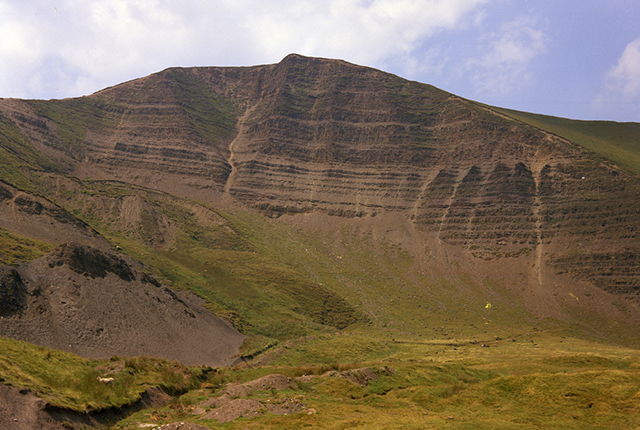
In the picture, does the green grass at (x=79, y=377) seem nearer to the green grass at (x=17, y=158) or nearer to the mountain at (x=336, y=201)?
the mountain at (x=336, y=201)

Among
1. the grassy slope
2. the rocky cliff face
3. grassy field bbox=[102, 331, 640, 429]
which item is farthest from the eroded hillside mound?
the grassy slope

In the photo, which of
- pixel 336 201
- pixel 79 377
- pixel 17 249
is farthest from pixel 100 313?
pixel 336 201

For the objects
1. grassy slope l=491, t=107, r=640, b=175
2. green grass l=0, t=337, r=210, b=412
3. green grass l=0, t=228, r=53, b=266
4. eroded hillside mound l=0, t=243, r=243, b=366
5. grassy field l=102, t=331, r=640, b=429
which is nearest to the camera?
grassy field l=102, t=331, r=640, b=429

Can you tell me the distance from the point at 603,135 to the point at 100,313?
178m

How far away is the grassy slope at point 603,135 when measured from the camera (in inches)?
4962

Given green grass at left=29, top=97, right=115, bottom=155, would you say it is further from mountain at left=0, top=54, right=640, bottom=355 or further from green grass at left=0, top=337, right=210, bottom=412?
green grass at left=0, top=337, right=210, bottom=412

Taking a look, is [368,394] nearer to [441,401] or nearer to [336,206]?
[441,401]

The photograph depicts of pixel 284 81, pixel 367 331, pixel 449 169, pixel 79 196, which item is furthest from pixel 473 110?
pixel 79 196

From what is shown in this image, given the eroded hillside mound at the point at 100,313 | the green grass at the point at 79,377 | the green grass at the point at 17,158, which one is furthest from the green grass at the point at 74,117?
the green grass at the point at 79,377

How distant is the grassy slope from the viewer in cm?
12603

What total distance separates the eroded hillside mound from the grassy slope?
119 m

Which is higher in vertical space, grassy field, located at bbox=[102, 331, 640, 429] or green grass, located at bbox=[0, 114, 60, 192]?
green grass, located at bbox=[0, 114, 60, 192]

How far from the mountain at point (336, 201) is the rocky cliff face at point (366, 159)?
1.85 ft

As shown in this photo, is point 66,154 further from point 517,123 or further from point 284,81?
point 517,123
